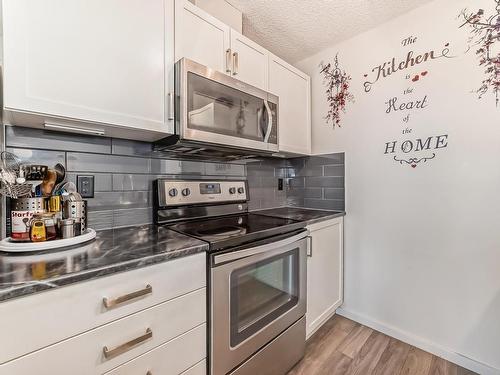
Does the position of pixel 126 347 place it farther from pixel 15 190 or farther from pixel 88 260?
pixel 15 190

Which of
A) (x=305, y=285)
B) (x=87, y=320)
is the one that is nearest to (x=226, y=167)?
(x=305, y=285)

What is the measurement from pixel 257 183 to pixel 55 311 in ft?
5.54

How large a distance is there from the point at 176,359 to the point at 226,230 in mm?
593

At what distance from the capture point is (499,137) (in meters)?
1.34

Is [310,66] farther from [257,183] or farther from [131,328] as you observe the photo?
[131,328]

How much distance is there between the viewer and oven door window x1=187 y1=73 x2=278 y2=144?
1243 millimetres

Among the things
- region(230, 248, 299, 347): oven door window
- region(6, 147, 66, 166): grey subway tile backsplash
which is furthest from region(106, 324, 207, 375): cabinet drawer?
region(6, 147, 66, 166): grey subway tile backsplash

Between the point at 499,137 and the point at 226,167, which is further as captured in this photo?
the point at 226,167

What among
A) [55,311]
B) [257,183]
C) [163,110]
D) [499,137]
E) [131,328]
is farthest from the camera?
[257,183]

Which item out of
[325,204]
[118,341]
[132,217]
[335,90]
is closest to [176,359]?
[118,341]

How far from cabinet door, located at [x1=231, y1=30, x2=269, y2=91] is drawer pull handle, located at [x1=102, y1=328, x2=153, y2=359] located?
144 centimetres

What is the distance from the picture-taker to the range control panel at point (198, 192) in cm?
146

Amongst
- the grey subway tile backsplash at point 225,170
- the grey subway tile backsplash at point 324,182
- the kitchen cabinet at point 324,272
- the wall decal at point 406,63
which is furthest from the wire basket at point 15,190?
the wall decal at point 406,63

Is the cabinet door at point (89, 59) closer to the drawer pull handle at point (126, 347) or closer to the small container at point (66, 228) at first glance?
the small container at point (66, 228)
